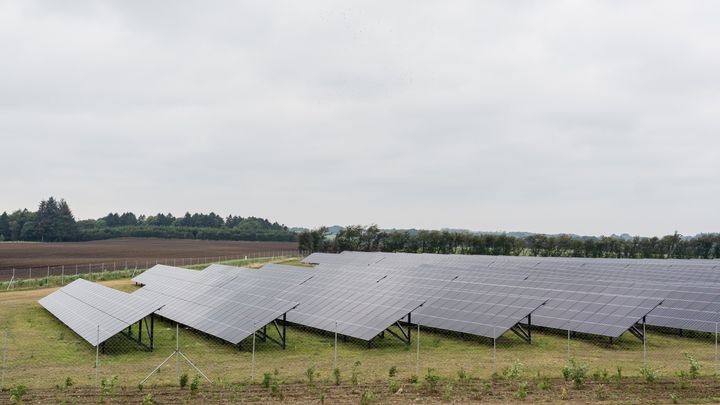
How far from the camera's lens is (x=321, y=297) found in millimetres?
29578

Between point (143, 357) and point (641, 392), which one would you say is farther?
point (143, 357)

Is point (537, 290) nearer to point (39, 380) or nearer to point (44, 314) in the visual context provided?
point (39, 380)

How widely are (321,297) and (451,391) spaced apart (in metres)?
15.1

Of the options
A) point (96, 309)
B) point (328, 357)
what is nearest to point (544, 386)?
point (328, 357)

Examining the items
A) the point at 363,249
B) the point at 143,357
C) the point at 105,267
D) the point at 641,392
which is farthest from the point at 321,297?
the point at 363,249

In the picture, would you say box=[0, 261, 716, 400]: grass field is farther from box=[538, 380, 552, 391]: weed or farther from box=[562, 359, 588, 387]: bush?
box=[538, 380, 552, 391]: weed

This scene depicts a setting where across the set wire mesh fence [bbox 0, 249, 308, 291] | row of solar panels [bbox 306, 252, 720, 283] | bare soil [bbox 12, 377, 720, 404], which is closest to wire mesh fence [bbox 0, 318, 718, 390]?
bare soil [bbox 12, 377, 720, 404]

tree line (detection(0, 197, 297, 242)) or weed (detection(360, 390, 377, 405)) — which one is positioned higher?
tree line (detection(0, 197, 297, 242))

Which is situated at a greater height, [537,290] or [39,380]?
[537,290]

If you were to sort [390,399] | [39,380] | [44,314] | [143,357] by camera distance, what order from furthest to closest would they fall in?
[44,314], [143,357], [39,380], [390,399]

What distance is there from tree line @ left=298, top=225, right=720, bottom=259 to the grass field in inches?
2498

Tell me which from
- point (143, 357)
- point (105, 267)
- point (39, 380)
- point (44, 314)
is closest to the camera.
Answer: point (39, 380)

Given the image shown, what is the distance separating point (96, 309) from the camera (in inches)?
1049

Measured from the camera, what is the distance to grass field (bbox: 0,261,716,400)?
709 inches
